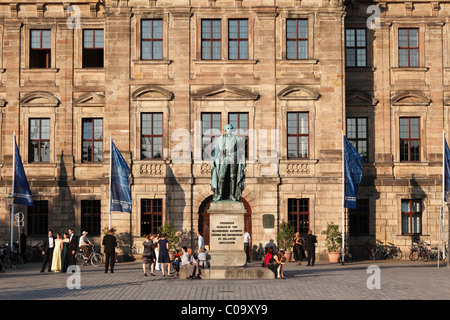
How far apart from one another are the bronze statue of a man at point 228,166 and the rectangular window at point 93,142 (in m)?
14.8

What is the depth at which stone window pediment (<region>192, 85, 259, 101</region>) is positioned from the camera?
4028cm

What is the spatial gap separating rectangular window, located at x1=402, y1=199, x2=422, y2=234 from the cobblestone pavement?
952 cm

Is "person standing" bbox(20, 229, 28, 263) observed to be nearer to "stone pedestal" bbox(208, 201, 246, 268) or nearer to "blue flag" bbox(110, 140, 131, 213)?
"blue flag" bbox(110, 140, 131, 213)

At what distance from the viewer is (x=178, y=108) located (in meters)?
40.4

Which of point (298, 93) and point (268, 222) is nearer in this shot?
point (268, 222)

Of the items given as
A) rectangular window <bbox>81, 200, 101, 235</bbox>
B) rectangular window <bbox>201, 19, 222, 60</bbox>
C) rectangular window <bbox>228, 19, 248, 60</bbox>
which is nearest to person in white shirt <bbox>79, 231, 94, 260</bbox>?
rectangular window <bbox>81, 200, 101, 235</bbox>

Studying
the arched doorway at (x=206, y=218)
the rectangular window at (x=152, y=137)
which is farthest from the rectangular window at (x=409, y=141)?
the rectangular window at (x=152, y=137)

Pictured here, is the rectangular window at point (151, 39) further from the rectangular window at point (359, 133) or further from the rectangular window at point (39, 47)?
the rectangular window at point (359, 133)

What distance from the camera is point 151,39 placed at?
4081cm

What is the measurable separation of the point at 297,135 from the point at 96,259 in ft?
39.0

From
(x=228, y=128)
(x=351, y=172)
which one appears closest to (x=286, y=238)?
(x=351, y=172)

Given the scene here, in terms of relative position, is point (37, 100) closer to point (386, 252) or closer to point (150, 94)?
point (150, 94)

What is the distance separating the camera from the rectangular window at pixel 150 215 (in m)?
40.3

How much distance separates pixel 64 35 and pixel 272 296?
24982 mm
